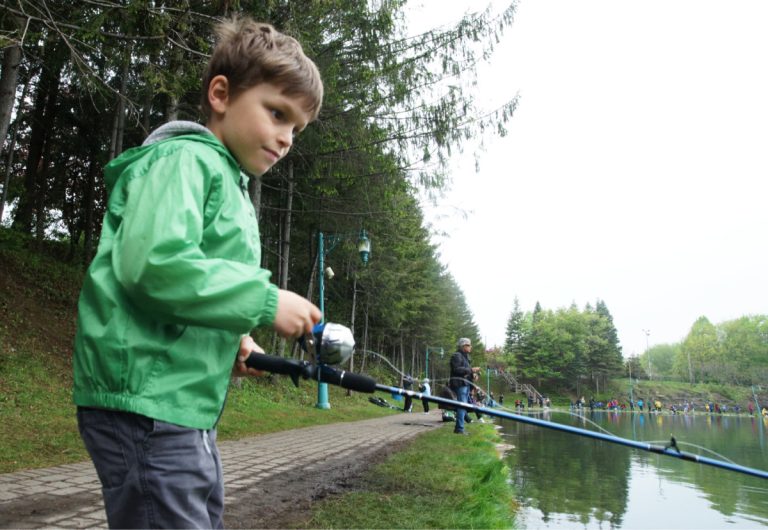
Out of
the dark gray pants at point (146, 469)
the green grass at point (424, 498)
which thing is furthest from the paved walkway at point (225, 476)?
the dark gray pants at point (146, 469)

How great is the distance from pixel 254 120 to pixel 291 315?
591mm

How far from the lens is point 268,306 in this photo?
1302 mm

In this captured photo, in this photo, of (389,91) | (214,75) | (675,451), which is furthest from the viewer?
(389,91)

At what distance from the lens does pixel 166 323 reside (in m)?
1.29

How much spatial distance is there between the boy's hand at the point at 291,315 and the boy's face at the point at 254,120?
0.46 m

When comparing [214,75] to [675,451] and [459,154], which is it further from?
[459,154]

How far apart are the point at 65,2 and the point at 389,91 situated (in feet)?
18.9

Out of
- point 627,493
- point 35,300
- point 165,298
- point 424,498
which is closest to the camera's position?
point 165,298

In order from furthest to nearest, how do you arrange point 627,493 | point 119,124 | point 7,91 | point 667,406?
point 667,406 < point 119,124 < point 7,91 < point 627,493

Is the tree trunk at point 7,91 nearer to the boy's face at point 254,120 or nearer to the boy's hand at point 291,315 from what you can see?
the boy's face at point 254,120

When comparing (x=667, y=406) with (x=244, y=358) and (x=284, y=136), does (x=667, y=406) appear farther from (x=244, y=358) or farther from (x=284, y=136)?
(x=284, y=136)

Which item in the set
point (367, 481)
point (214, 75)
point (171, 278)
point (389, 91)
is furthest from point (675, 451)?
point (389, 91)

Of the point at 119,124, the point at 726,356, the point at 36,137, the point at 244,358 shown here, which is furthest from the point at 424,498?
the point at 726,356

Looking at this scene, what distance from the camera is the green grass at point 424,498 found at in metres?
3.77
